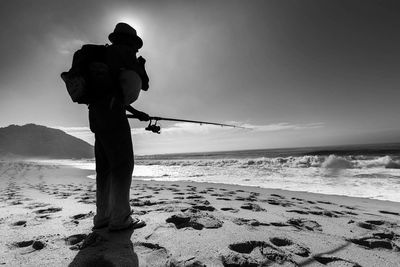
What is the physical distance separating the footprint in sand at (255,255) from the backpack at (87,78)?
192cm

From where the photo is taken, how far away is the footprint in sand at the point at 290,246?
2.05m

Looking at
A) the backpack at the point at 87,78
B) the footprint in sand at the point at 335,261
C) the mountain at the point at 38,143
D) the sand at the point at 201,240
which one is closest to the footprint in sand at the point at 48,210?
the sand at the point at 201,240

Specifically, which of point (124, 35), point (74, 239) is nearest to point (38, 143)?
point (74, 239)

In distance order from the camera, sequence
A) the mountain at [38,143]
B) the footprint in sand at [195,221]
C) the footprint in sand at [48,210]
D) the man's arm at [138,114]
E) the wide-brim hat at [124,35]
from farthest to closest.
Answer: the mountain at [38,143] < the footprint in sand at [48,210] < the man's arm at [138,114] < the footprint in sand at [195,221] < the wide-brim hat at [124,35]

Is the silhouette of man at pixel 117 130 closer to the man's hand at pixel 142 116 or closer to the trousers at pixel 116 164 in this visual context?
the trousers at pixel 116 164

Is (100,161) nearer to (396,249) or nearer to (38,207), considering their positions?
(38,207)

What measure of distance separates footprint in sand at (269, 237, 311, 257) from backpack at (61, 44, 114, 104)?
225 centimetres

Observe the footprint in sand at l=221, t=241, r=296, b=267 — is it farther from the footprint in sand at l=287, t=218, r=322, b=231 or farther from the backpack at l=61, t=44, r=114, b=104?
the backpack at l=61, t=44, r=114, b=104

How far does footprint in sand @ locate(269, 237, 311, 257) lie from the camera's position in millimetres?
2047

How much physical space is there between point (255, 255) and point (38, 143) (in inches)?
4918

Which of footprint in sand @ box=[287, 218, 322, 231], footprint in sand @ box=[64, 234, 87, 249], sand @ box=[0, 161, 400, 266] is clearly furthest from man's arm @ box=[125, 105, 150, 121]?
footprint in sand @ box=[287, 218, 322, 231]

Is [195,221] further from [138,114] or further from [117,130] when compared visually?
[138,114]

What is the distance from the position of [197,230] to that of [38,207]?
2.90 metres

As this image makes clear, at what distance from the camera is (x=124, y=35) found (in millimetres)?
2477
